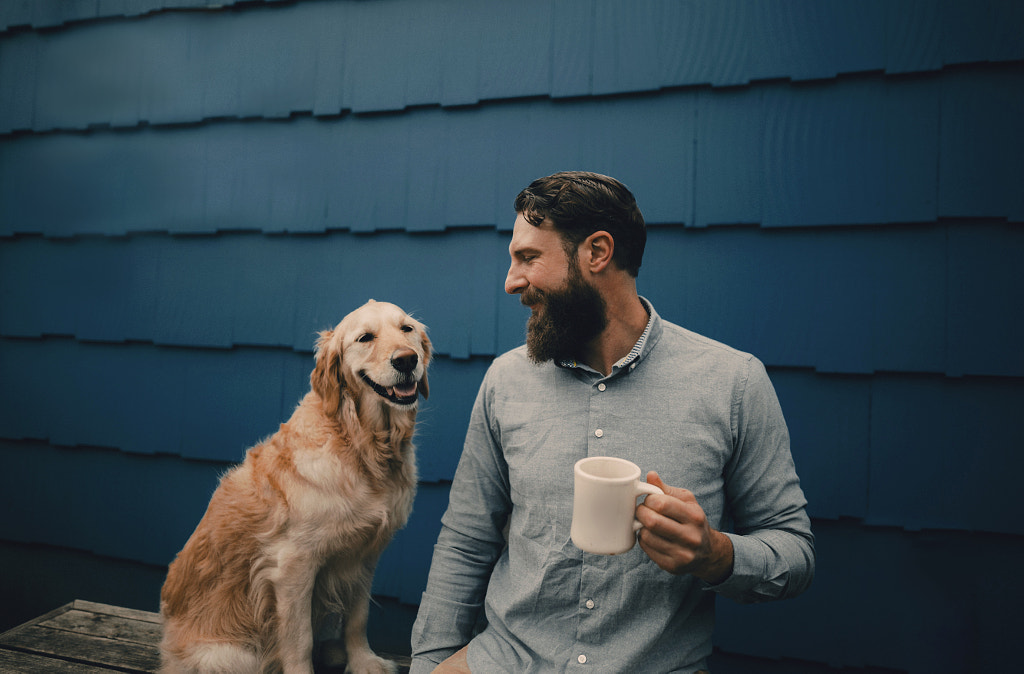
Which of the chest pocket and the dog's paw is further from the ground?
the chest pocket

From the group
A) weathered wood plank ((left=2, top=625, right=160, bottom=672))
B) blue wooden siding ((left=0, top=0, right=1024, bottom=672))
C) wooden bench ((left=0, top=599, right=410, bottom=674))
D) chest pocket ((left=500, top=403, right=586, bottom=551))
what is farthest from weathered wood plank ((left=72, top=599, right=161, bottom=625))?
chest pocket ((left=500, top=403, right=586, bottom=551))

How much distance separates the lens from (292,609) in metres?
1.76

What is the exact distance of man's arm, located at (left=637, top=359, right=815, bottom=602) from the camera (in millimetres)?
1046

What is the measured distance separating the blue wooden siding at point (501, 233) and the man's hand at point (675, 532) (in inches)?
46.6

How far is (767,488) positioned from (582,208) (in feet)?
2.71

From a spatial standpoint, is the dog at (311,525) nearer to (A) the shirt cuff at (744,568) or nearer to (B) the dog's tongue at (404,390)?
(B) the dog's tongue at (404,390)

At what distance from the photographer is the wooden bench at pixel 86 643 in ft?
6.35

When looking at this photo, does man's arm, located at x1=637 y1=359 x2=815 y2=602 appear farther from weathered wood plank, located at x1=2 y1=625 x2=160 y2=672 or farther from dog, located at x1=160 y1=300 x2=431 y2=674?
weathered wood plank, located at x1=2 y1=625 x2=160 y2=672

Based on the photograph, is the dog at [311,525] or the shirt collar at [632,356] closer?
the shirt collar at [632,356]

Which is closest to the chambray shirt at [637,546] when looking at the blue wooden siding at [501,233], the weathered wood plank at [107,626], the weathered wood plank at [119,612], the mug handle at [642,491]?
the mug handle at [642,491]

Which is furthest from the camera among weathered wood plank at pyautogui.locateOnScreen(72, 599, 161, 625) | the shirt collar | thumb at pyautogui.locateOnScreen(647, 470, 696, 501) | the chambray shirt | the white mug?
weathered wood plank at pyautogui.locateOnScreen(72, 599, 161, 625)

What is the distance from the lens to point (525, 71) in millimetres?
2316

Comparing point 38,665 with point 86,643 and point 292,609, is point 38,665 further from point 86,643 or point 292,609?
point 292,609

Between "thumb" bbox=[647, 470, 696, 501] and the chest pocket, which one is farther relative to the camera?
the chest pocket
